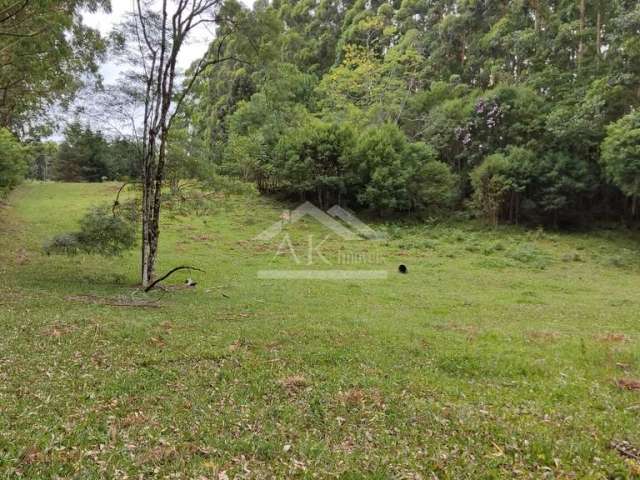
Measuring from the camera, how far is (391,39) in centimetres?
4791

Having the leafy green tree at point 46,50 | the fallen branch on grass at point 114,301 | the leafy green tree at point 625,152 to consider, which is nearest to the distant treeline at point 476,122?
the leafy green tree at point 625,152

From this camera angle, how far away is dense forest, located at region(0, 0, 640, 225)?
29.8 metres

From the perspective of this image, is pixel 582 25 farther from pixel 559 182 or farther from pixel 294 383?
pixel 294 383

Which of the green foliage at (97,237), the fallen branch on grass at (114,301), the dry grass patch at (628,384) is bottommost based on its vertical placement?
the fallen branch on grass at (114,301)

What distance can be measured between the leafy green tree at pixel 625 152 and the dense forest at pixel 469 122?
0.26 feet

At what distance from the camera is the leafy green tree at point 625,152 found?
79.5ft

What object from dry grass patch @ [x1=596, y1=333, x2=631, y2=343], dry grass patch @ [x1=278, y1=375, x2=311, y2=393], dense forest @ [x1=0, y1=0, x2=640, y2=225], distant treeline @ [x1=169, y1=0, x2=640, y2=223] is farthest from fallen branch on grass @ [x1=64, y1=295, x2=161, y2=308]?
distant treeline @ [x1=169, y1=0, x2=640, y2=223]

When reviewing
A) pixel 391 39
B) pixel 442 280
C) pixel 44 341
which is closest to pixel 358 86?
pixel 391 39

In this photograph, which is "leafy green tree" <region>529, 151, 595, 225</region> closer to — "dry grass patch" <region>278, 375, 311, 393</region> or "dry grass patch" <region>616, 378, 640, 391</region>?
"dry grass patch" <region>616, 378, 640, 391</region>

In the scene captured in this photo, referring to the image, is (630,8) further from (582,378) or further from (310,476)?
(310,476)

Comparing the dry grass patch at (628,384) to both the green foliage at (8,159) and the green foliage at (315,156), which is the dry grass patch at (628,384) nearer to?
A: the green foliage at (315,156)

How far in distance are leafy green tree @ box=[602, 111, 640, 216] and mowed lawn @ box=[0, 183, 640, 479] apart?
46.4 feet

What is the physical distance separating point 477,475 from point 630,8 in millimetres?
39044

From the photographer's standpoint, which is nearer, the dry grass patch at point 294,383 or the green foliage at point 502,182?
the dry grass patch at point 294,383
